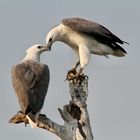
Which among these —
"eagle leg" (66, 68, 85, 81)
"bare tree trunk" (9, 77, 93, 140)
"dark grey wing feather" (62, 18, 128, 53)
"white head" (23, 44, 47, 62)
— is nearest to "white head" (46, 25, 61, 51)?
"dark grey wing feather" (62, 18, 128, 53)

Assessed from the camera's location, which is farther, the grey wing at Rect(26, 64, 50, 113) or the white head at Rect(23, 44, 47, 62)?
the white head at Rect(23, 44, 47, 62)

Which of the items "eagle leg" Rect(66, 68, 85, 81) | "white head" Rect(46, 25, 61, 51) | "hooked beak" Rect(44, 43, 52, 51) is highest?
"white head" Rect(46, 25, 61, 51)

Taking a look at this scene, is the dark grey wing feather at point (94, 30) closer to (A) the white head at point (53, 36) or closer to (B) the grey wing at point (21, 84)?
(A) the white head at point (53, 36)

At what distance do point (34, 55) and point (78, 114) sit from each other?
2.53 meters

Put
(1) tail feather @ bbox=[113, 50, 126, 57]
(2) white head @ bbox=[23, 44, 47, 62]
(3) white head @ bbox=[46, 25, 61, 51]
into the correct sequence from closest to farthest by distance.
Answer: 1. (2) white head @ bbox=[23, 44, 47, 62]
2. (3) white head @ bbox=[46, 25, 61, 51]
3. (1) tail feather @ bbox=[113, 50, 126, 57]

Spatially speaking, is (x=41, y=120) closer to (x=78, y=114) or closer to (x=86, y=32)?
(x=78, y=114)

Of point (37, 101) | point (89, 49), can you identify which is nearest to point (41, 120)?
point (37, 101)

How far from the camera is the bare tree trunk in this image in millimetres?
15297

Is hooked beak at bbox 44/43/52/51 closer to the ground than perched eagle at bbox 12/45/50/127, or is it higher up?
higher up

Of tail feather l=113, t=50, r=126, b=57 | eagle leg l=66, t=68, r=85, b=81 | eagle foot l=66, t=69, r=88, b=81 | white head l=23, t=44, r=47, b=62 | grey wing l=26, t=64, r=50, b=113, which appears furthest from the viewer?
tail feather l=113, t=50, r=126, b=57

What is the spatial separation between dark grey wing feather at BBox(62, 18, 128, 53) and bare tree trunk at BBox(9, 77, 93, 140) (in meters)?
3.96

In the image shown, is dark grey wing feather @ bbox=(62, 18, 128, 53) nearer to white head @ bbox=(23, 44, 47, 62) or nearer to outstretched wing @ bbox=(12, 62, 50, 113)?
white head @ bbox=(23, 44, 47, 62)

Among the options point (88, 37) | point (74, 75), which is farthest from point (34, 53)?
point (88, 37)

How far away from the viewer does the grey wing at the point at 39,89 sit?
1543 centimetres
